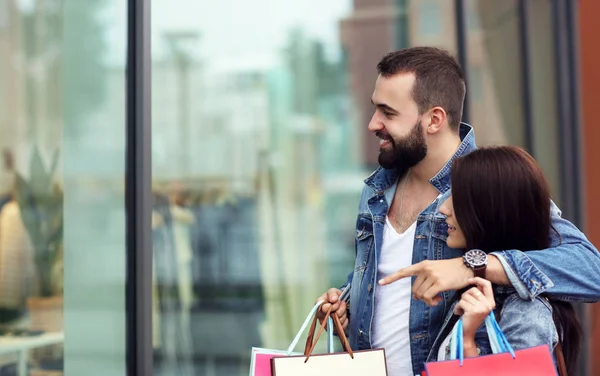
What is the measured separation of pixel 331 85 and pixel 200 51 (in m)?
1.00

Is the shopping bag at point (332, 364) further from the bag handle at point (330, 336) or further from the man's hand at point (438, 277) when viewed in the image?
the man's hand at point (438, 277)

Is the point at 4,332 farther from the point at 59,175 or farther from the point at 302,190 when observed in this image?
the point at 302,190

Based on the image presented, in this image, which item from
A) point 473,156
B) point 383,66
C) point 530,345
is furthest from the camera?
point 383,66

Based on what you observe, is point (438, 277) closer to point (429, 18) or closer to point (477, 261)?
point (477, 261)

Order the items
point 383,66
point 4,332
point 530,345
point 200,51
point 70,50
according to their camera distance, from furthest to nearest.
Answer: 1. point 200,51
2. point 70,50
3. point 4,332
4. point 383,66
5. point 530,345

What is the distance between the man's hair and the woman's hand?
66 cm

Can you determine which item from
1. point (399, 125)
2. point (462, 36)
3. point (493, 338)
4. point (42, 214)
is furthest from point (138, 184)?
point (462, 36)

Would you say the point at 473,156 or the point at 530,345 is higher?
the point at 473,156

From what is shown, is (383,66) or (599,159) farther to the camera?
(599,159)

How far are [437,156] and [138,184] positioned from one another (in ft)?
6.41

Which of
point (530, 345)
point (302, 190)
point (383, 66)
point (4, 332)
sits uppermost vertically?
point (383, 66)

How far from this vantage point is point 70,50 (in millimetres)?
3682

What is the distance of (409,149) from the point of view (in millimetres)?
2188

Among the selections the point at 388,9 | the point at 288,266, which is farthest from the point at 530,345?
the point at 388,9
